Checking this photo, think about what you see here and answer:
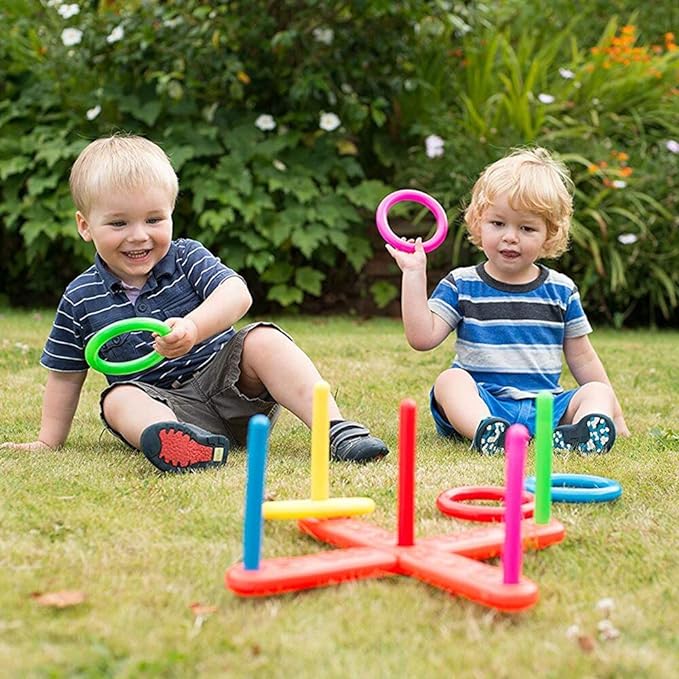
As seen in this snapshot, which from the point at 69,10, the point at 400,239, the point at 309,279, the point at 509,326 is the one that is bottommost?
the point at 309,279

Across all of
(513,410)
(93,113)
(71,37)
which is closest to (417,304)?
(513,410)

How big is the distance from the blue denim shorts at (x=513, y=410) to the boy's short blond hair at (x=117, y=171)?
116 cm

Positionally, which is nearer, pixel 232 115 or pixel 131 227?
pixel 131 227

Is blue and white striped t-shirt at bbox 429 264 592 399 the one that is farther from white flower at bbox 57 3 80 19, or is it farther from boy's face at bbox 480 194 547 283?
white flower at bbox 57 3 80 19

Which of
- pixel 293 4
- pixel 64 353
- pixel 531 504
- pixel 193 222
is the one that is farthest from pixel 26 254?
pixel 531 504

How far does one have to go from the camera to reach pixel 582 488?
2.60 metres

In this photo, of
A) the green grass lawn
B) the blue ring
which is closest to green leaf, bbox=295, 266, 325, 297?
the green grass lawn

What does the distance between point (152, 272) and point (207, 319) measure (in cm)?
34

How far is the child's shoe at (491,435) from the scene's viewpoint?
3.17 metres

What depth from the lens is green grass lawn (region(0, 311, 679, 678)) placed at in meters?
1.60

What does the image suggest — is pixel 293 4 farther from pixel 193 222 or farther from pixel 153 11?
pixel 193 222

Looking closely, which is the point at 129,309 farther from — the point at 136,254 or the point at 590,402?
the point at 590,402

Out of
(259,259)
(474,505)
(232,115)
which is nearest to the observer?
(474,505)

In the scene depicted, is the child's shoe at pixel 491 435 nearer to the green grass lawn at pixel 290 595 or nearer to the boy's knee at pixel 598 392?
the green grass lawn at pixel 290 595
